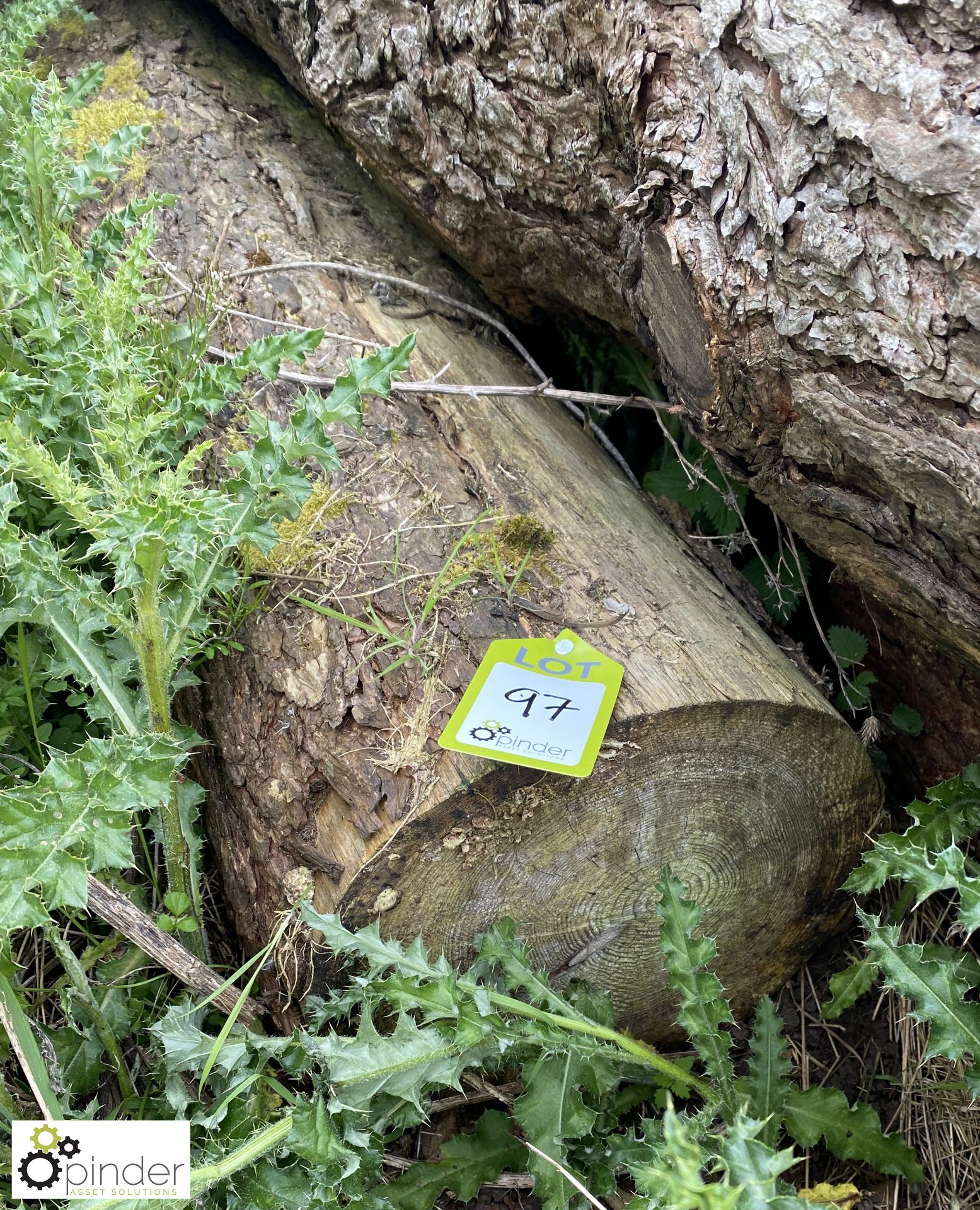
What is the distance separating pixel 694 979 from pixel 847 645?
0.93 meters

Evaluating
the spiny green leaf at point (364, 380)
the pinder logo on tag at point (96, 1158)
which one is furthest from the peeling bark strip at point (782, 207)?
the pinder logo on tag at point (96, 1158)

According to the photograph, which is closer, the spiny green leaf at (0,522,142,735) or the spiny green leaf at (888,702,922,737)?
the spiny green leaf at (0,522,142,735)

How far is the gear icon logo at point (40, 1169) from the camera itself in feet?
4.72

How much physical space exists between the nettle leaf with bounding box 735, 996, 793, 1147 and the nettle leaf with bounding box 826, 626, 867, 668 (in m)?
0.79

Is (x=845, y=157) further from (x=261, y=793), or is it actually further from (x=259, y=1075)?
(x=259, y=1075)

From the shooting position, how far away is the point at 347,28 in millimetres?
2406

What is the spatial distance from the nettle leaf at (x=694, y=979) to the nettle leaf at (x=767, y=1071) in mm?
119

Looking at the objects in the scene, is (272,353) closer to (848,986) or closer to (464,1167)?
(464,1167)

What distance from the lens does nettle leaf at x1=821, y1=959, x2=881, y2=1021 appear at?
6.06 feet

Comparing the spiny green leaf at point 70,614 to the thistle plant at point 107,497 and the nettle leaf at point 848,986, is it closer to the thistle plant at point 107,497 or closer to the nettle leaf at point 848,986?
the thistle plant at point 107,497

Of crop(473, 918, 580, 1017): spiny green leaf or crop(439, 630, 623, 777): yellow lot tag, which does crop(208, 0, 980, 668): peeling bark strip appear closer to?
crop(439, 630, 623, 777): yellow lot tag

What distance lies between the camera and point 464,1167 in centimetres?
164

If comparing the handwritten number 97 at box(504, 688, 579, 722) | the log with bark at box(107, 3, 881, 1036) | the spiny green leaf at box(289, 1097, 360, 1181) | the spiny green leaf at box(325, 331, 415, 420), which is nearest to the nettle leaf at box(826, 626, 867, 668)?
the log with bark at box(107, 3, 881, 1036)

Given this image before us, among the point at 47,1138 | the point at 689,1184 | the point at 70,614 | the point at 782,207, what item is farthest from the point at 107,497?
the point at 689,1184
